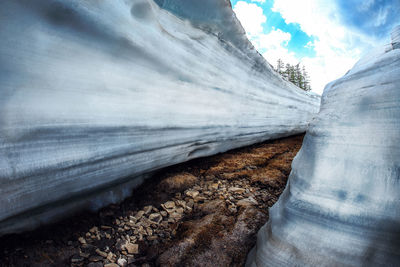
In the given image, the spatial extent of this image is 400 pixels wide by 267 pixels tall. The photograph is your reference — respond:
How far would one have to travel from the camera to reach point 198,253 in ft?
2.71

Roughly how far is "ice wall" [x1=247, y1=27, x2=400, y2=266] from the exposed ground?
0.16 metres

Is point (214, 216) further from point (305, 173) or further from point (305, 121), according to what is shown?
point (305, 121)

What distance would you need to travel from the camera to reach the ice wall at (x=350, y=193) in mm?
634

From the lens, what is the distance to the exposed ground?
79cm

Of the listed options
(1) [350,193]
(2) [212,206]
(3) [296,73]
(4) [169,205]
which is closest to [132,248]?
(4) [169,205]

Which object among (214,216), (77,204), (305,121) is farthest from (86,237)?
(305,121)

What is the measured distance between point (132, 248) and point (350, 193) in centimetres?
90

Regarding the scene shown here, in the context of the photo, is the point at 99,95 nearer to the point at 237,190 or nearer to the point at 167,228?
the point at 167,228

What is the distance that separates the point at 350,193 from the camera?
0.71 meters

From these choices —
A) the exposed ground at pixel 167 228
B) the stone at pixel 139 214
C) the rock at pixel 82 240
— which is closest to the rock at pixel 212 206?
the exposed ground at pixel 167 228

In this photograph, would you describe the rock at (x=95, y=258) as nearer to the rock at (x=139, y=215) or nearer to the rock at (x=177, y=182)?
the rock at (x=139, y=215)

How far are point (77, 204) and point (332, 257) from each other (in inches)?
44.1

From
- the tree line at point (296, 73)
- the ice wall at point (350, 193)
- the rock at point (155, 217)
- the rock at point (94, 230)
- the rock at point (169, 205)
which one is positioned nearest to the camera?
the ice wall at point (350, 193)

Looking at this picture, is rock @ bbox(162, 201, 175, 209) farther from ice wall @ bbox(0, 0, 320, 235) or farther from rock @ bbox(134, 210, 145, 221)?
ice wall @ bbox(0, 0, 320, 235)
